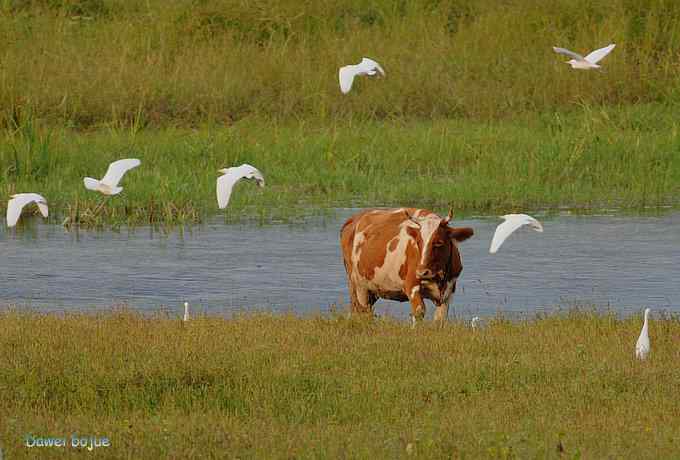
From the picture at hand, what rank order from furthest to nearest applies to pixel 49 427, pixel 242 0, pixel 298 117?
pixel 242 0
pixel 298 117
pixel 49 427

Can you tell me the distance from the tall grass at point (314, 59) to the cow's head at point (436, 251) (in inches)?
429

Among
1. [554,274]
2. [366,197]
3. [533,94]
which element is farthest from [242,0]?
[554,274]

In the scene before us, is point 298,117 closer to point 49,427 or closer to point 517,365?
point 517,365

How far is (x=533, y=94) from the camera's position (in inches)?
900

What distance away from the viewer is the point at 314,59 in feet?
78.0

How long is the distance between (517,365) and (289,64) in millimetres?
14626

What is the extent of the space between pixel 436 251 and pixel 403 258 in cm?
51

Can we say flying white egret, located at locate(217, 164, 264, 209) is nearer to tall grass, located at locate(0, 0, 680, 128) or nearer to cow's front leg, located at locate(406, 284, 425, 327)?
cow's front leg, located at locate(406, 284, 425, 327)

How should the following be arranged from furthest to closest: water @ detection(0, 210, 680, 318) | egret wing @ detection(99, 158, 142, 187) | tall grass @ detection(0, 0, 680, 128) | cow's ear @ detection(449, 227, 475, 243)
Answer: tall grass @ detection(0, 0, 680, 128)
egret wing @ detection(99, 158, 142, 187)
water @ detection(0, 210, 680, 318)
cow's ear @ detection(449, 227, 475, 243)

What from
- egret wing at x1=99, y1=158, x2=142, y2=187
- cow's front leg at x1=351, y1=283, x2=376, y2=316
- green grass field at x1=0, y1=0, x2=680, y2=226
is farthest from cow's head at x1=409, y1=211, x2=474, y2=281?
green grass field at x1=0, y1=0, x2=680, y2=226

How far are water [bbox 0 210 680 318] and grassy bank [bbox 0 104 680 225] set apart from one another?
0.76m

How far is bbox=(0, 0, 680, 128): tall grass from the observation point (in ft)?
72.7

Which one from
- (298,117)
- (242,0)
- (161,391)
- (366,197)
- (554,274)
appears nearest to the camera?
(161,391)

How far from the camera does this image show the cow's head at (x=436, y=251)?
1048 cm
